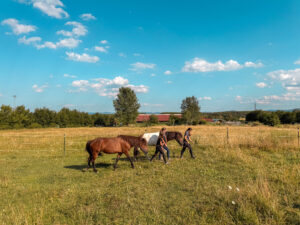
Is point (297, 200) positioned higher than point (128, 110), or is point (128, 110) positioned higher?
point (128, 110)

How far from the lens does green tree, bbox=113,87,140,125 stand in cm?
4814

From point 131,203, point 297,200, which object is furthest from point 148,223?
point 297,200

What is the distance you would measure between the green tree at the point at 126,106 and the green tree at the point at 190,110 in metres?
17.3

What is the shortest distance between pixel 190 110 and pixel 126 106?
23.4 meters

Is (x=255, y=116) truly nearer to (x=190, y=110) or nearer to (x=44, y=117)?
(x=190, y=110)

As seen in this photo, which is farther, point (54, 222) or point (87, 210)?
point (87, 210)

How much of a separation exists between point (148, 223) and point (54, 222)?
2.07m

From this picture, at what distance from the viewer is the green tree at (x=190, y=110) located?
56.8 m

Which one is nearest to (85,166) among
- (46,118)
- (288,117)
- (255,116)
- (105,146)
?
(105,146)

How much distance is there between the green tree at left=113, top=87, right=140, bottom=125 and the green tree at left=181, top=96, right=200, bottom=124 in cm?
1727

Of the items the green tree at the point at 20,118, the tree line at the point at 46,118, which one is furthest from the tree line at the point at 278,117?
the green tree at the point at 20,118

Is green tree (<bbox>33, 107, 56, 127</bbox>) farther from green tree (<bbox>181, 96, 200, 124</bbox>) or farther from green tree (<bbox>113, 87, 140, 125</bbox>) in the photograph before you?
green tree (<bbox>181, 96, 200, 124</bbox>)

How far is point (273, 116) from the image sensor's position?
170 feet

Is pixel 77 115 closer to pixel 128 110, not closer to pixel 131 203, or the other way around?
pixel 128 110
